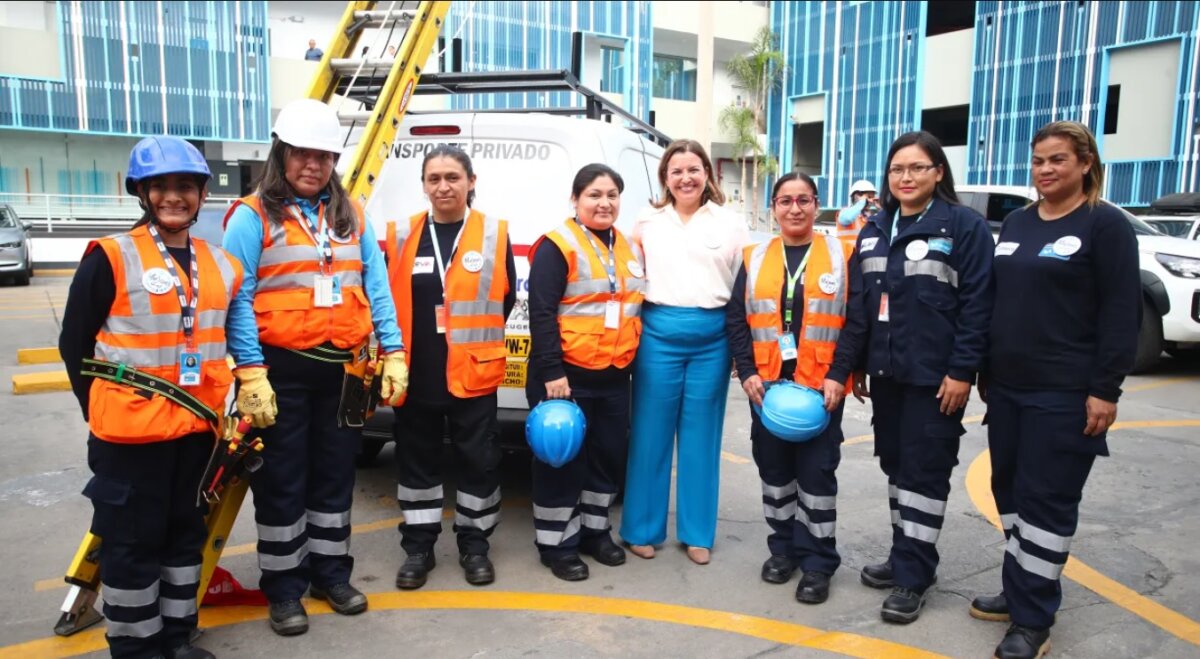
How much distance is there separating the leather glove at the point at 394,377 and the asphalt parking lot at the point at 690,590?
3.10 feet

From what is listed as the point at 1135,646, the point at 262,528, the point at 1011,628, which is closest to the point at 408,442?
the point at 262,528

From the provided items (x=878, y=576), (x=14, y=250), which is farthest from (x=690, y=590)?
(x=14, y=250)

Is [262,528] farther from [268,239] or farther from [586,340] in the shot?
[586,340]

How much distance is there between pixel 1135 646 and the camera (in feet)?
11.3

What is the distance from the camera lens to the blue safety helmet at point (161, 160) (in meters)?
2.94

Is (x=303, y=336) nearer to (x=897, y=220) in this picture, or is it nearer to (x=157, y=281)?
(x=157, y=281)

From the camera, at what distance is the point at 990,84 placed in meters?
27.0

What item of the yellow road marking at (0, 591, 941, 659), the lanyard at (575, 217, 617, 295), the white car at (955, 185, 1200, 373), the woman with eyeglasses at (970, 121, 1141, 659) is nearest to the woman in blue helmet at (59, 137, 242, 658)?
the yellow road marking at (0, 591, 941, 659)

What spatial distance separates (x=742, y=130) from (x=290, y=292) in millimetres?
32665

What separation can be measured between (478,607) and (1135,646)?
269 cm

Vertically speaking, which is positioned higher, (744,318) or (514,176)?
(514,176)

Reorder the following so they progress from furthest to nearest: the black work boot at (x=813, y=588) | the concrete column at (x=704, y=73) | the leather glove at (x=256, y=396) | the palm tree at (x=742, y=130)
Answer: the palm tree at (x=742, y=130) → the concrete column at (x=704, y=73) → the black work boot at (x=813, y=588) → the leather glove at (x=256, y=396)

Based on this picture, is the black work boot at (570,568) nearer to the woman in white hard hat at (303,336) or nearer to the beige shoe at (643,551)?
the beige shoe at (643,551)

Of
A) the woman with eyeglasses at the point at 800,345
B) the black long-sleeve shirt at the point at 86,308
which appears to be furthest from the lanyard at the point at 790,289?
the black long-sleeve shirt at the point at 86,308
